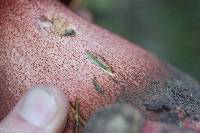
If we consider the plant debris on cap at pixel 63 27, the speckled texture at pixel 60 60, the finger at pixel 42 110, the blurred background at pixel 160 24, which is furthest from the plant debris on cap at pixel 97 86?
the blurred background at pixel 160 24

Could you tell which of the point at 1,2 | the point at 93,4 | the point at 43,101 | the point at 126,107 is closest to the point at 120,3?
Result: the point at 93,4

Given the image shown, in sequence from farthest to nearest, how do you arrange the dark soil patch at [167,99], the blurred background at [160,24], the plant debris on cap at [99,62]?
1. the blurred background at [160,24]
2. the plant debris on cap at [99,62]
3. the dark soil patch at [167,99]

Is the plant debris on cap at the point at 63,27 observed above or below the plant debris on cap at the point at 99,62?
above

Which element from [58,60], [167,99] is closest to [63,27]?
[58,60]

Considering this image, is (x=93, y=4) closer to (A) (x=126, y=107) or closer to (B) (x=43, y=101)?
(B) (x=43, y=101)

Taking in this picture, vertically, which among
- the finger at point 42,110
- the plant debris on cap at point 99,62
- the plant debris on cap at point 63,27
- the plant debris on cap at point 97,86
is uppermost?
the plant debris on cap at point 63,27

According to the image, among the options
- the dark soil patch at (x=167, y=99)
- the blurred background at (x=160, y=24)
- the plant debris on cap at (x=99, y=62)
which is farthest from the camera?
the blurred background at (x=160, y=24)

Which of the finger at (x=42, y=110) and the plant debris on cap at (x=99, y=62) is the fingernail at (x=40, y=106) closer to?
the finger at (x=42, y=110)

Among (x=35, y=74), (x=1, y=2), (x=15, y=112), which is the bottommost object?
(x=15, y=112)

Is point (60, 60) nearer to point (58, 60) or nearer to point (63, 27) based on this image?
point (58, 60)
